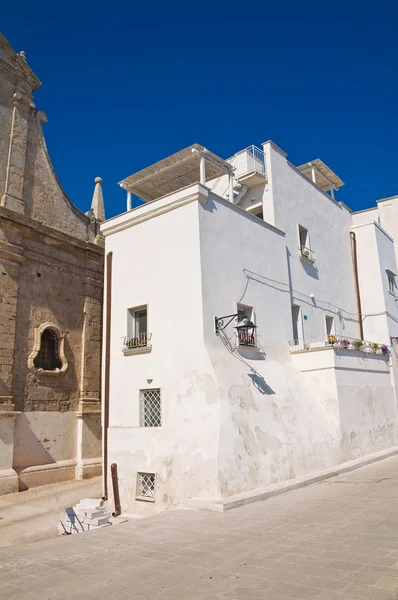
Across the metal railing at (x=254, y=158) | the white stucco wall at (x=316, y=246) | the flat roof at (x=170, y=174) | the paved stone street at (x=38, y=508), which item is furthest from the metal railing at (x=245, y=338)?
the metal railing at (x=254, y=158)

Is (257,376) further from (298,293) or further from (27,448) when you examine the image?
(27,448)

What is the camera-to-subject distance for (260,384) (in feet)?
37.3

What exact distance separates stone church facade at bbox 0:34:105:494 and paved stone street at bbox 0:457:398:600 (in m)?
7.42

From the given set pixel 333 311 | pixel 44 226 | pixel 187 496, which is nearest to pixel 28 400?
pixel 44 226

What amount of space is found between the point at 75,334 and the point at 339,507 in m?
11.0

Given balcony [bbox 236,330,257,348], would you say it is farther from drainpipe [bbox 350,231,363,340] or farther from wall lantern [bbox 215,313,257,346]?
drainpipe [bbox 350,231,363,340]

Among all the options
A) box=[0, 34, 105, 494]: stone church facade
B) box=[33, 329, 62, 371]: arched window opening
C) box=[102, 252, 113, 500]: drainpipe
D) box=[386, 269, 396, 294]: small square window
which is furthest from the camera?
box=[386, 269, 396, 294]: small square window

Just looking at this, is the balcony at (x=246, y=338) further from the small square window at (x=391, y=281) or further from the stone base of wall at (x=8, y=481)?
the small square window at (x=391, y=281)

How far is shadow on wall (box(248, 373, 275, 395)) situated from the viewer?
1123cm

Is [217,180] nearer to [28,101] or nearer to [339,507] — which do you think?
[28,101]

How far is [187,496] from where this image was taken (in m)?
9.60

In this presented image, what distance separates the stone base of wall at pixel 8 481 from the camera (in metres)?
12.7

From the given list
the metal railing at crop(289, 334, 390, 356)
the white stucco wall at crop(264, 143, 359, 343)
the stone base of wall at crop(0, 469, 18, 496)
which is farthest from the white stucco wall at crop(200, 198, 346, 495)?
the stone base of wall at crop(0, 469, 18, 496)

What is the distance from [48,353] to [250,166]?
898cm
